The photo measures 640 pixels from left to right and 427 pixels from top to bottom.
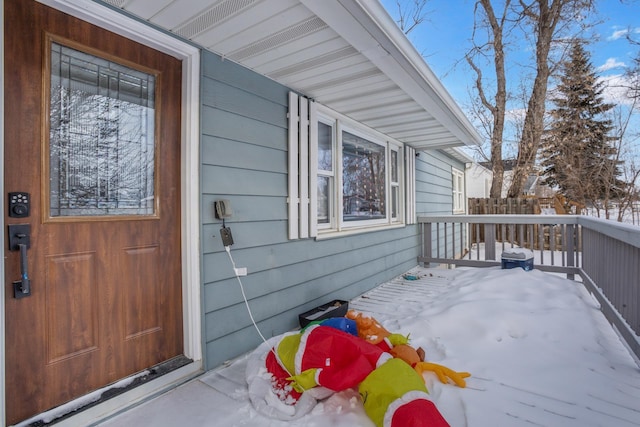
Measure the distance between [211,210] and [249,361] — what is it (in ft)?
3.32

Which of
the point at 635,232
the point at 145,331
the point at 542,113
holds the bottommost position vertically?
the point at 145,331

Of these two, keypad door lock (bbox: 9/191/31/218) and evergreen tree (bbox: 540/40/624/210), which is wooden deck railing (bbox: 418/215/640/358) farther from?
evergreen tree (bbox: 540/40/624/210)

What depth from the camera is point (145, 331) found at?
186 centimetres

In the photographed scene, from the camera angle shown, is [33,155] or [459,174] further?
[459,174]

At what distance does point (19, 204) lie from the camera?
1414 mm

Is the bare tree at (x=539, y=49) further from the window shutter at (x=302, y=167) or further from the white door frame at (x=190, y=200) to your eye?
the white door frame at (x=190, y=200)

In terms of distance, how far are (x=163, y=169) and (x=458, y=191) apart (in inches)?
327

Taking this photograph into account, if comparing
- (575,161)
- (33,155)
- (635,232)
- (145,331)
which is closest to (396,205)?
(635,232)

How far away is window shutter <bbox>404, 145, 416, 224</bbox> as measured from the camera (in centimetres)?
503

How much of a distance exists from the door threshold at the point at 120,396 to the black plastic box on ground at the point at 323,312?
87 cm

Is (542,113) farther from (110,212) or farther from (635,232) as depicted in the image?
(110,212)

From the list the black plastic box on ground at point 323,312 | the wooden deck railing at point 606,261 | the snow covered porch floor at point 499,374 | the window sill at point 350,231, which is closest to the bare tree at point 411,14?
the wooden deck railing at point 606,261

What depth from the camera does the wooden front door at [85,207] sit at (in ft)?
4.67

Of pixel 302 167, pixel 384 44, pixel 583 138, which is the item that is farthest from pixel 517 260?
pixel 583 138
